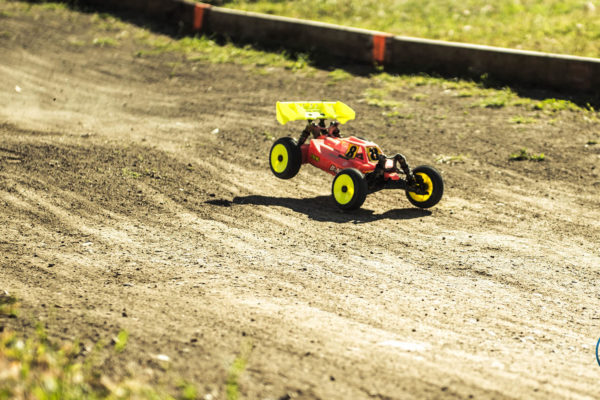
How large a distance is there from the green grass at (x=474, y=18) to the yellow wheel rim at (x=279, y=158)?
25.7ft

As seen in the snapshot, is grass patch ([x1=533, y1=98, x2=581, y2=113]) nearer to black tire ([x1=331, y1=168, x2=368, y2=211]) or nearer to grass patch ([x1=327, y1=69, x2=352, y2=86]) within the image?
grass patch ([x1=327, y1=69, x2=352, y2=86])

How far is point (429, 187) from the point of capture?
27.6 feet

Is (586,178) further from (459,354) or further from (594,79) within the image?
(459,354)

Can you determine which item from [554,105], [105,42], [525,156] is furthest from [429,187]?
[105,42]

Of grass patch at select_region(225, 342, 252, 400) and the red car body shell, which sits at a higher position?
A: the red car body shell

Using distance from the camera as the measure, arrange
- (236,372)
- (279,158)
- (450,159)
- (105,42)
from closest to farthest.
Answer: (236,372)
(279,158)
(450,159)
(105,42)

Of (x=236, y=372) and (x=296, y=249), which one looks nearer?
(x=236, y=372)

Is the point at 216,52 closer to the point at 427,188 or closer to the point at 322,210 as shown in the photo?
the point at 322,210

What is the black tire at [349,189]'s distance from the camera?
8.03 meters

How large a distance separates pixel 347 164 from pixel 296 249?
1874 mm

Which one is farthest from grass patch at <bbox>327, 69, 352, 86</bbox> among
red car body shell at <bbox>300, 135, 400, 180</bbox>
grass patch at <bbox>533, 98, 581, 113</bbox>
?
red car body shell at <bbox>300, 135, 400, 180</bbox>

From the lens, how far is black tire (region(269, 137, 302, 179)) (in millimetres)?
8922

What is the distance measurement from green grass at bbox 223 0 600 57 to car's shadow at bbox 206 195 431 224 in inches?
303

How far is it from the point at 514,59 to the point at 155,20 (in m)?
10.0
